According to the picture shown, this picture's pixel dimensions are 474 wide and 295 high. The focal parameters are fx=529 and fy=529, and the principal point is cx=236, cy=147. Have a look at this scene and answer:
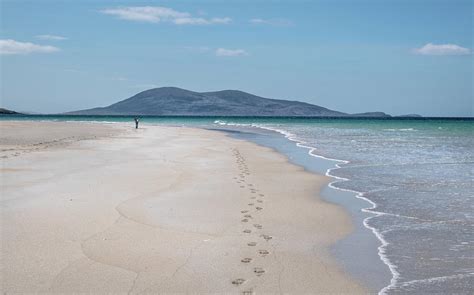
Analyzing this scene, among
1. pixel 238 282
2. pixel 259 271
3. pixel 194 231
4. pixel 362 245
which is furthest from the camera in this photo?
pixel 194 231

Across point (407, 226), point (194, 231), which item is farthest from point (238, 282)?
point (407, 226)

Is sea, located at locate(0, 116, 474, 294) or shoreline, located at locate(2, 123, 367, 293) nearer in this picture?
shoreline, located at locate(2, 123, 367, 293)

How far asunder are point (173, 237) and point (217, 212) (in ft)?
6.23

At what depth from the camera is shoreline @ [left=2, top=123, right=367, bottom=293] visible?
5.59 m

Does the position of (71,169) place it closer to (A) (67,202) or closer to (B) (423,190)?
(A) (67,202)

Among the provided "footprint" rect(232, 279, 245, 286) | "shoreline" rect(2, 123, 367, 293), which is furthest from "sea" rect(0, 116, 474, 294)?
"footprint" rect(232, 279, 245, 286)

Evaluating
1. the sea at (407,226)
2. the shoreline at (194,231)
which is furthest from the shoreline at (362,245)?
the shoreline at (194,231)

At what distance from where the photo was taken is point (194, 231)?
7.70 m

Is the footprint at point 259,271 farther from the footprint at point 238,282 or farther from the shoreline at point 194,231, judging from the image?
the footprint at point 238,282

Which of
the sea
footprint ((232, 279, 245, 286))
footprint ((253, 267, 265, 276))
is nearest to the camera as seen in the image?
footprint ((232, 279, 245, 286))

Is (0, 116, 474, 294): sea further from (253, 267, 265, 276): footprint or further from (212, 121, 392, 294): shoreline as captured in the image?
(253, 267, 265, 276): footprint

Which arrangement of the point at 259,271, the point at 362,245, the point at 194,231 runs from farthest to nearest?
the point at 194,231 → the point at 362,245 → the point at 259,271

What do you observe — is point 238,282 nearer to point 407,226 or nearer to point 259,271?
point 259,271

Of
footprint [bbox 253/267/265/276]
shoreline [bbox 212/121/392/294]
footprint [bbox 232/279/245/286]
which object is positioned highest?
footprint [bbox 253/267/265/276]
